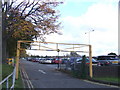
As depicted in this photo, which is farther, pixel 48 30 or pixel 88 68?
pixel 48 30

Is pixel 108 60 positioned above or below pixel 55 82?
above

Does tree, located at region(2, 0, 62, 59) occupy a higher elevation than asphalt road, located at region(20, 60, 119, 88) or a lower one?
higher

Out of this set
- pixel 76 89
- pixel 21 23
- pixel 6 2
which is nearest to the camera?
pixel 76 89

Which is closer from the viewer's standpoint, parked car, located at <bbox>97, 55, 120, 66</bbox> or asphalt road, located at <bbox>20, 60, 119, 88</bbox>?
asphalt road, located at <bbox>20, 60, 119, 88</bbox>

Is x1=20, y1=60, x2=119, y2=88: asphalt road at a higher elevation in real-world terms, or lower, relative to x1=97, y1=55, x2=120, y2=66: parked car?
lower

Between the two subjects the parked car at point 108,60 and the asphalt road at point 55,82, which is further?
the parked car at point 108,60

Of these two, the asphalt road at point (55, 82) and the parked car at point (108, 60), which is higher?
the parked car at point (108, 60)

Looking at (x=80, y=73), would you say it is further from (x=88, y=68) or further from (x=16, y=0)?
(x=16, y=0)

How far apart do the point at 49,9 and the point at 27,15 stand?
256 centimetres

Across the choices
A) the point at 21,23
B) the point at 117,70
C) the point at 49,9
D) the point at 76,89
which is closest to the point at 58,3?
the point at 49,9

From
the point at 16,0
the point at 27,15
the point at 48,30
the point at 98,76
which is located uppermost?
the point at 16,0

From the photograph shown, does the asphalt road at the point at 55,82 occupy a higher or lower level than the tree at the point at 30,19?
lower

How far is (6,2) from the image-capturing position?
2469 centimetres

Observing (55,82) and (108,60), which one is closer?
(55,82)
